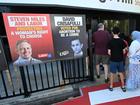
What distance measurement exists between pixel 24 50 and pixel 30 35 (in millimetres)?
341

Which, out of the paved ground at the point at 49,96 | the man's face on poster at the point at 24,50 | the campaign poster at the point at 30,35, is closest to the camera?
the campaign poster at the point at 30,35

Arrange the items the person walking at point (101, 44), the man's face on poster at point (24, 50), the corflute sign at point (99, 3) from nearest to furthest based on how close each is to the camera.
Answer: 1. the man's face on poster at point (24, 50)
2. the person walking at point (101, 44)
3. the corflute sign at point (99, 3)

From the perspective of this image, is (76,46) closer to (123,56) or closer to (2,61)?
(123,56)

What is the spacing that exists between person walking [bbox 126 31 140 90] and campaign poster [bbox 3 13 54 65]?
1.83 meters

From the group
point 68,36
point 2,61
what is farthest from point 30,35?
point 68,36

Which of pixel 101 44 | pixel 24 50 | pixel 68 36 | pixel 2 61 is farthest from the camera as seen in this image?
pixel 101 44

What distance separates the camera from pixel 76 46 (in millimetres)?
4379

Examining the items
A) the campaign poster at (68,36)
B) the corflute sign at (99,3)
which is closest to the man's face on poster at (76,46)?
the campaign poster at (68,36)

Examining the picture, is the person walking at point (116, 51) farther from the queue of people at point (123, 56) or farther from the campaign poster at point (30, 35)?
the campaign poster at point (30, 35)

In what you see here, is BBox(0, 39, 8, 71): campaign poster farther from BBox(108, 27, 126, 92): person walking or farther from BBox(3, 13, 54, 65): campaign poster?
BBox(108, 27, 126, 92): person walking

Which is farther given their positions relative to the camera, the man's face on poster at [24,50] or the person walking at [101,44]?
the person walking at [101,44]

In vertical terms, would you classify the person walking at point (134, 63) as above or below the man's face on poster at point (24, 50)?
below

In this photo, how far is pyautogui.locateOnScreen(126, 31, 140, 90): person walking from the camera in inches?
159

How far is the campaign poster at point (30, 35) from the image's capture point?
11.8ft
